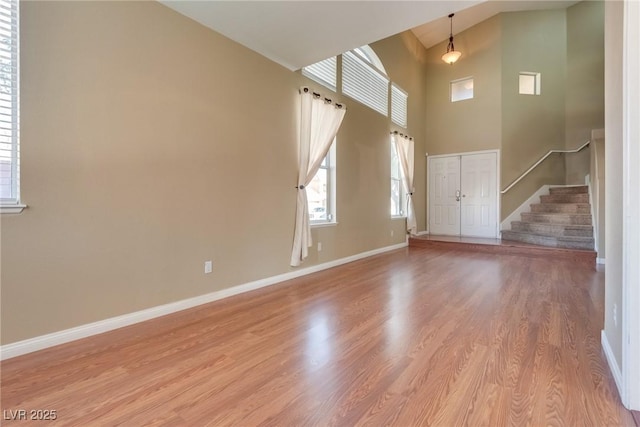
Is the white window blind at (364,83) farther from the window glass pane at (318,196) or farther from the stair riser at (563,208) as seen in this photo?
the stair riser at (563,208)

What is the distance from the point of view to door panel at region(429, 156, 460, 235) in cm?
748

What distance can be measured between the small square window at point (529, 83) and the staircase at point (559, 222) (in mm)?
2403

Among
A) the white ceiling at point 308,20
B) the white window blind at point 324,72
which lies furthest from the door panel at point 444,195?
the white ceiling at point 308,20

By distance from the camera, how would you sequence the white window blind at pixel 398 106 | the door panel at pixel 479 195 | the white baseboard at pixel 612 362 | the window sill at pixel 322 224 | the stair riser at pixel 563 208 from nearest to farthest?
the white baseboard at pixel 612 362 < the window sill at pixel 322 224 < the stair riser at pixel 563 208 < the white window blind at pixel 398 106 < the door panel at pixel 479 195

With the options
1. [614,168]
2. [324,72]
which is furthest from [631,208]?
[324,72]

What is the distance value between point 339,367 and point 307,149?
9.31 ft

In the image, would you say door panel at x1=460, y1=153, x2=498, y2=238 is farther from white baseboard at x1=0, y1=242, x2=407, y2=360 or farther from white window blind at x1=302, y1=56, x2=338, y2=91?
white baseboard at x1=0, y1=242, x2=407, y2=360

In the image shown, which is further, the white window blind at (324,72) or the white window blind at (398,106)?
the white window blind at (398,106)

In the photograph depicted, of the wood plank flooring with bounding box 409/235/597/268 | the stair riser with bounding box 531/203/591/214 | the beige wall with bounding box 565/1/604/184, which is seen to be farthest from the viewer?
the beige wall with bounding box 565/1/604/184

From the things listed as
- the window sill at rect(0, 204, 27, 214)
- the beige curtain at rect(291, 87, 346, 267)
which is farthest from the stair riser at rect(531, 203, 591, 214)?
the window sill at rect(0, 204, 27, 214)

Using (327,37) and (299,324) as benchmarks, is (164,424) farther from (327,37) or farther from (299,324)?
(327,37)

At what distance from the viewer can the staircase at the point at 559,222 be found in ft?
18.2

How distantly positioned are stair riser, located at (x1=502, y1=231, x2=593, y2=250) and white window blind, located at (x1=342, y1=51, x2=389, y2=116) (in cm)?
382

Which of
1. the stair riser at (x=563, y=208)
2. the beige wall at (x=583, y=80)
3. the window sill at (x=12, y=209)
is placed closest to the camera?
the window sill at (x=12, y=209)
